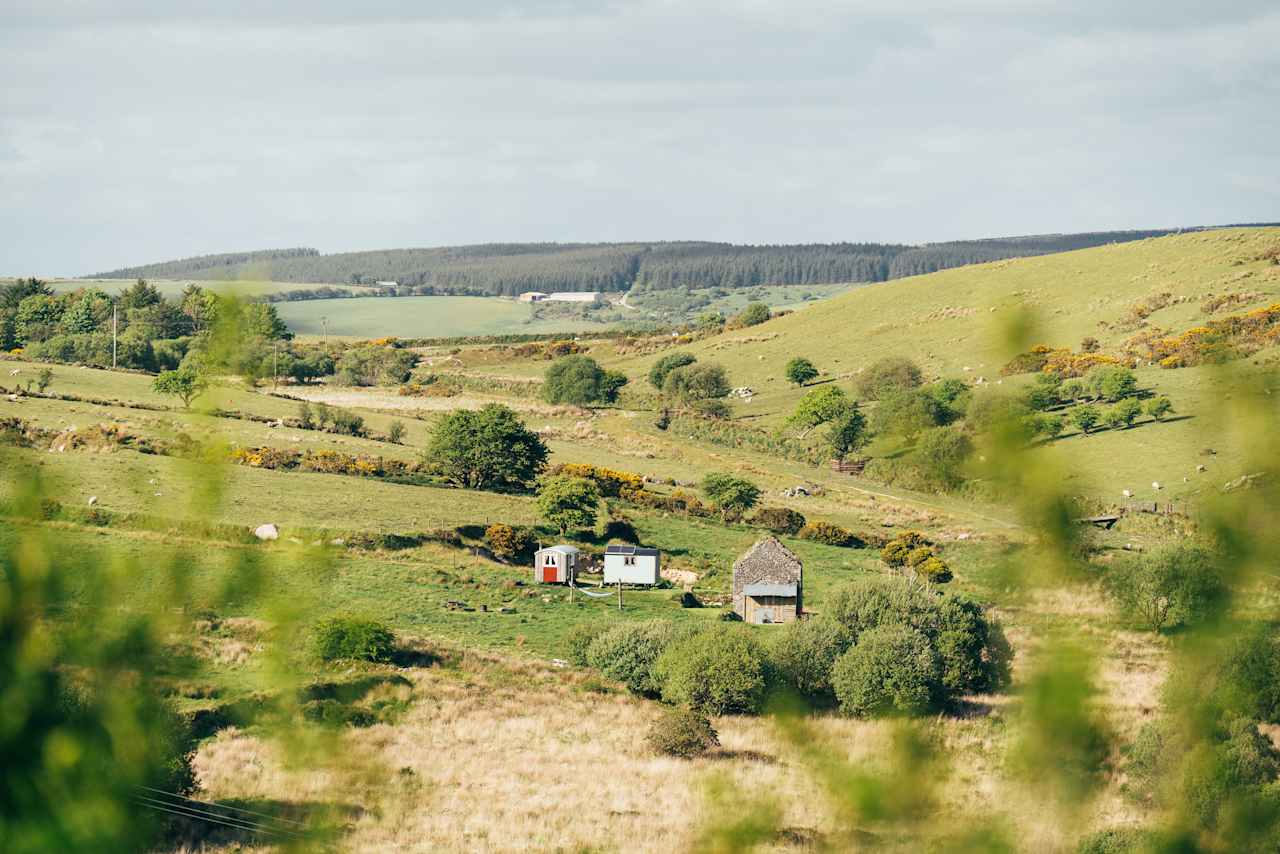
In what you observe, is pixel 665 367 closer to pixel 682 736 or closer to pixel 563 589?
pixel 563 589

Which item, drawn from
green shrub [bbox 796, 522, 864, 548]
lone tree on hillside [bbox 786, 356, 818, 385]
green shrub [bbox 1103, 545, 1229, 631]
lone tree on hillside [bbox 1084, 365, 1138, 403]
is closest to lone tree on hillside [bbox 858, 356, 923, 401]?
lone tree on hillside [bbox 786, 356, 818, 385]

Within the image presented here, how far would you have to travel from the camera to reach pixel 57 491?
13.0ft

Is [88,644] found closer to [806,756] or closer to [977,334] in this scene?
[806,756]

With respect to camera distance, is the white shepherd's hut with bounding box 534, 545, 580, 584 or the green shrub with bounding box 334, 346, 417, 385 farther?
the green shrub with bounding box 334, 346, 417, 385

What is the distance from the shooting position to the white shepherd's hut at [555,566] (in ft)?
169

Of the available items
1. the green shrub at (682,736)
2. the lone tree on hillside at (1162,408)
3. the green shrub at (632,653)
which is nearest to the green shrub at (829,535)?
the green shrub at (632,653)

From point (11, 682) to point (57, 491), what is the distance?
0.63 metres

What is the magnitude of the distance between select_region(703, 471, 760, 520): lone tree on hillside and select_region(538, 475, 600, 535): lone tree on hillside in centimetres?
774

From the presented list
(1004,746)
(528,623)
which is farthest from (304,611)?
(528,623)

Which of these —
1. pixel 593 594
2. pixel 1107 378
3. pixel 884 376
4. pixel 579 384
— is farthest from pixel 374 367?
pixel 1107 378

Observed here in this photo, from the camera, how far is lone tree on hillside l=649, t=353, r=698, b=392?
110500 mm

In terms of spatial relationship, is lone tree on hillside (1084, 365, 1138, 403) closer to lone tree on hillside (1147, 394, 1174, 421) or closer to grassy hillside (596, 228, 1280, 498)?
grassy hillside (596, 228, 1280, 498)

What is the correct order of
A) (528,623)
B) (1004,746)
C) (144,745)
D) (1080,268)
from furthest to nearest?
(1080,268)
(528,623)
(144,745)
(1004,746)

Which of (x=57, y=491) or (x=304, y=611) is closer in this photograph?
(x=304, y=611)
